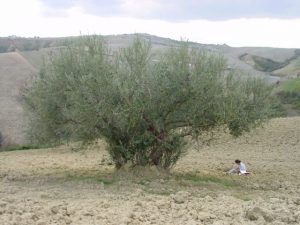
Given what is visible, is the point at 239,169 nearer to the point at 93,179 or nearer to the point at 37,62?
the point at 93,179

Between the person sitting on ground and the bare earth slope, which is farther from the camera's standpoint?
the bare earth slope

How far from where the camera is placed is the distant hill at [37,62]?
1086 inches

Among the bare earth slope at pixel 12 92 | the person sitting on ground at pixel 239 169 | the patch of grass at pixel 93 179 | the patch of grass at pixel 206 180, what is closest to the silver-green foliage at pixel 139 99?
the patch of grass at pixel 206 180

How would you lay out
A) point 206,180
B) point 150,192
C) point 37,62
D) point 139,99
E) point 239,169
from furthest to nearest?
point 37,62
point 239,169
point 206,180
point 139,99
point 150,192

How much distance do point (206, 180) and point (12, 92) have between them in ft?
104

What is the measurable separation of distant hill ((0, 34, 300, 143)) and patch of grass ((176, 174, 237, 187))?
404 centimetres

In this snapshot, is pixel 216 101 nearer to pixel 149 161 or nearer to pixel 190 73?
pixel 190 73

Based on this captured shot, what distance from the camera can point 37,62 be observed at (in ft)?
177

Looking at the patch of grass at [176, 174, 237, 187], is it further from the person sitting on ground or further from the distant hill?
the distant hill

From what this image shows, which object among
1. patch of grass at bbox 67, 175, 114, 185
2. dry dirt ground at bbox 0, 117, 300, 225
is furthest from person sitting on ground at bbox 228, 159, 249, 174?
patch of grass at bbox 67, 175, 114, 185

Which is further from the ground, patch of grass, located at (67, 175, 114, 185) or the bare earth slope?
patch of grass, located at (67, 175, 114, 185)

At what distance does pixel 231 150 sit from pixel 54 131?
15.5 metres

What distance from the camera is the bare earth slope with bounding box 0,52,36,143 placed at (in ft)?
134

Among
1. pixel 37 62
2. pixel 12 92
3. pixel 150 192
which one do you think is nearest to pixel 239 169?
pixel 150 192
